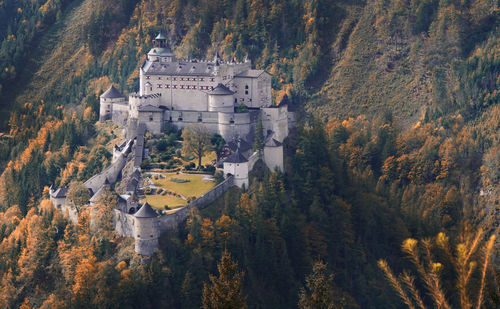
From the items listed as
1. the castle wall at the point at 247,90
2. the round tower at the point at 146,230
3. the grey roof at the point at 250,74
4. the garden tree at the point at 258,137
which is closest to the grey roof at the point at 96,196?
the round tower at the point at 146,230

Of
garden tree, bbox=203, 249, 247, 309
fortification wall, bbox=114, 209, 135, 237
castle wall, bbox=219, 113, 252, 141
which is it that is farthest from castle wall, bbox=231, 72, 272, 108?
garden tree, bbox=203, 249, 247, 309

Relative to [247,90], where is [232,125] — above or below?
below

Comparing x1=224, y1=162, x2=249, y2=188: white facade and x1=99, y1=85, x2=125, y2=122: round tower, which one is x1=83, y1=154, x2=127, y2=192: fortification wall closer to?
x1=224, y1=162, x2=249, y2=188: white facade

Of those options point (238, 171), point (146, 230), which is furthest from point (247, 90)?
point (146, 230)

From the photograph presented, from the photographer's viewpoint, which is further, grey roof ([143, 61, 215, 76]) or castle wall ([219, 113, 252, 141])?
grey roof ([143, 61, 215, 76])

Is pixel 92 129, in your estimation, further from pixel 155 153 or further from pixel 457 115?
pixel 457 115

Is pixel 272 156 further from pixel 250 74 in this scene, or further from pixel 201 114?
pixel 250 74

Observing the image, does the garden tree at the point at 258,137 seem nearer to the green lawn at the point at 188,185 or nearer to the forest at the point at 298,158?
the forest at the point at 298,158
